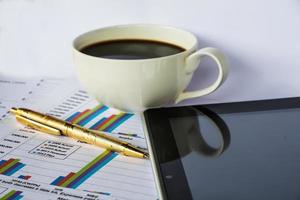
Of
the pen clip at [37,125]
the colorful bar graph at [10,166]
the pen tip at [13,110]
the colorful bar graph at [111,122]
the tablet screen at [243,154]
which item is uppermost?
the pen tip at [13,110]

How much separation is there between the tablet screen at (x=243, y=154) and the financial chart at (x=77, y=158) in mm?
47

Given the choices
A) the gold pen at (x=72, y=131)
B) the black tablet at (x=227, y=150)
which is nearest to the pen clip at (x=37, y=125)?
the gold pen at (x=72, y=131)

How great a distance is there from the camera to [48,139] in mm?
508

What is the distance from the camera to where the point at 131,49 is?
56 cm

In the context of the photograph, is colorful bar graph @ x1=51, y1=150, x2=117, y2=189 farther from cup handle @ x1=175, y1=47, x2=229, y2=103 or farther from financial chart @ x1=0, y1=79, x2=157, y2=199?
cup handle @ x1=175, y1=47, x2=229, y2=103

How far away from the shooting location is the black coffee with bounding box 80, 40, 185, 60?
545 mm

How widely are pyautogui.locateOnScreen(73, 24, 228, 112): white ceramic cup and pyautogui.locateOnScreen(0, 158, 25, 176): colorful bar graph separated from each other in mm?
122

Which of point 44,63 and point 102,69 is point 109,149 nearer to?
point 102,69

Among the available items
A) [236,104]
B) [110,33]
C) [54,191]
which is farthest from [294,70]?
[54,191]

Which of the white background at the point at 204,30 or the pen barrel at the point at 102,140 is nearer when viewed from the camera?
the pen barrel at the point at 102,140

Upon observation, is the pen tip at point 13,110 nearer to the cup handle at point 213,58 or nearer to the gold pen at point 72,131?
the gold pen at point 72,131

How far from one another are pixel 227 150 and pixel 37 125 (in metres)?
0.21

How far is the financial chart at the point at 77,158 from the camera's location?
43 cm

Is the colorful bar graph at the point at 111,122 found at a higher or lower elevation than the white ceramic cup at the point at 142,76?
lower
